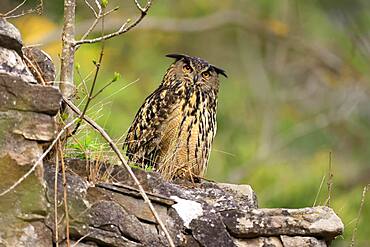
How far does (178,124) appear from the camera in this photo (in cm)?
688

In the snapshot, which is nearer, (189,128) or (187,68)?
Answer: (189,128)

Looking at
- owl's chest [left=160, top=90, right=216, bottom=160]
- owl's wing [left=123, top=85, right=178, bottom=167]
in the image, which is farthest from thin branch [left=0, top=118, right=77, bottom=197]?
owl's chest [left=160, top=90, right=216, bottom=160]

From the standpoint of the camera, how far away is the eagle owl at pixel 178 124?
657cm

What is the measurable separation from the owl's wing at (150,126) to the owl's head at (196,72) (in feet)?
0.84

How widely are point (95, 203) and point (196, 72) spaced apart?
8.95ft

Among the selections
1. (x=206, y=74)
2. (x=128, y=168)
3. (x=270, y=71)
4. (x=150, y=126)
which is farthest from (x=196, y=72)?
(x=270, y=71)

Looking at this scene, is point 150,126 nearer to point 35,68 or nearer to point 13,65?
point 35,68

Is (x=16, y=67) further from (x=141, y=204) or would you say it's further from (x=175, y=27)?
(x=175, y=27)

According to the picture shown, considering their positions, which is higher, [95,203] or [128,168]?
[128,168]

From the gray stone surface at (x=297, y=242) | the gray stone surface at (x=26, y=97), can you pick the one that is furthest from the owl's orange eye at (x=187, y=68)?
the gray stone surface at (x=26, y=97)

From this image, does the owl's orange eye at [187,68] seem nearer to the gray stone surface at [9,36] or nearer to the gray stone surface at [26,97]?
the gray stone surface at [9,36]

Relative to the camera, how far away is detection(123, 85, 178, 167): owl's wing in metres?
6.62

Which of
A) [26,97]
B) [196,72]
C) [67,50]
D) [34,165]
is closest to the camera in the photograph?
[34,165]

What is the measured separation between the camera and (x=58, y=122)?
5070mm
